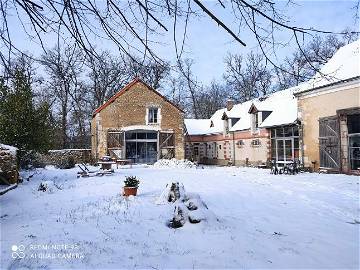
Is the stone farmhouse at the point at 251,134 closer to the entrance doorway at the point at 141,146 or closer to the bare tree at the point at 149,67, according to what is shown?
the entrance doorway at the point at 141,146

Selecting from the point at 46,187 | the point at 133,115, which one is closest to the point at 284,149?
the point at 133,115

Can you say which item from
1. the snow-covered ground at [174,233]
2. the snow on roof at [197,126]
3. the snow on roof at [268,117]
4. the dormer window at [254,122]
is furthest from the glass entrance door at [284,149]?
the snow on roof at [197,126]

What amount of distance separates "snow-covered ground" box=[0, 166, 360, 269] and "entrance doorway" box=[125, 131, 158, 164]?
1880 cm

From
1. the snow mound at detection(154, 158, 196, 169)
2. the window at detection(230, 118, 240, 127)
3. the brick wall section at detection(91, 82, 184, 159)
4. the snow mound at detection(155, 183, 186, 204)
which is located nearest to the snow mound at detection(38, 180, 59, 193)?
the snow mound at detection(155, 183, 186, 204)

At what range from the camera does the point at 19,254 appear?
18.3 ft

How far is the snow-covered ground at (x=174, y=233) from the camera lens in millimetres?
5703

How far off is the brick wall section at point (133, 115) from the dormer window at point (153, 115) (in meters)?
0.38

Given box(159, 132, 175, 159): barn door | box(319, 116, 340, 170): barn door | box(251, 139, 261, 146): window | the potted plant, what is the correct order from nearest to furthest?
the potted plant
box(319, 116, 340, 170): barn door
box(251, 139, 261, 146): window
box(159, 132, 175, 159): barn door

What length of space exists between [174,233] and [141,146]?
23893 mm

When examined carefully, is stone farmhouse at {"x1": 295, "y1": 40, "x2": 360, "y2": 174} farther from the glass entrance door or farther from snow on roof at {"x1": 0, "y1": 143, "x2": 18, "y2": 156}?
snow on roof at {"x1": 0, "y1": 143, "x2": 18, "y2": 156}

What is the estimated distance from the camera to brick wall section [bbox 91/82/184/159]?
29.3 metres

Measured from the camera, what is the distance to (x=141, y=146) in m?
30.8

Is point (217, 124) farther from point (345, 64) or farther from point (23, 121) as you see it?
point (23, 121)

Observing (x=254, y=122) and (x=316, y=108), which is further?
(x=254, y=122)
